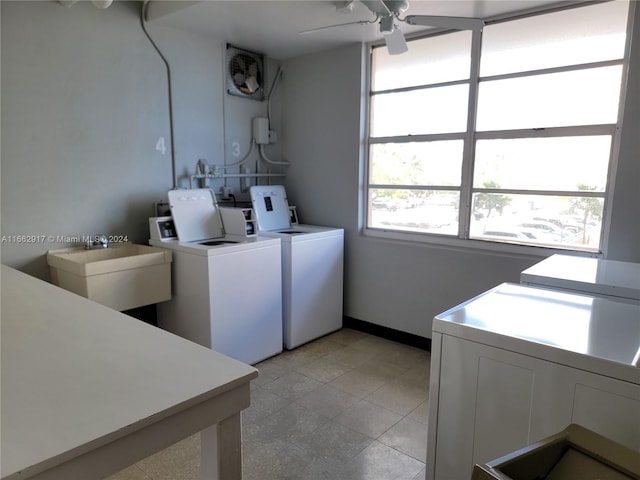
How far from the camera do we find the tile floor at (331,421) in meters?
2.03

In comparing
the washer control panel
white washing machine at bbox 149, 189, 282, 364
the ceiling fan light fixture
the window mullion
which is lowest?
white washing machine at bbox 149, 189, 282, 364

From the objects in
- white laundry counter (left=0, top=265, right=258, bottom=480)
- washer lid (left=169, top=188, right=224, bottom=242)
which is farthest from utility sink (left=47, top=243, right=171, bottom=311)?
white laundry counter (left=0, top=265, right=258, bottom=480)

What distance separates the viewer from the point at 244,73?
3.81m

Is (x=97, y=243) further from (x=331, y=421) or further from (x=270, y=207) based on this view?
(x=331, y=421)

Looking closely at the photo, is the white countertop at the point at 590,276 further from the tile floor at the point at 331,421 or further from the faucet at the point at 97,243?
the faucet at the point at 97,243

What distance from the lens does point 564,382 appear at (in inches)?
50.4

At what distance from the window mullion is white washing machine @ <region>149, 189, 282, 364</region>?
1447 millimetres

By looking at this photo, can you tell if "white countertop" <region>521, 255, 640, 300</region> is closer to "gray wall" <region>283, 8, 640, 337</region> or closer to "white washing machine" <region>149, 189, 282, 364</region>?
"gray wall" <region>283, 8, 640, 337</region>

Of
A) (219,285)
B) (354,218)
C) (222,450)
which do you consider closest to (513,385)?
(222,450)

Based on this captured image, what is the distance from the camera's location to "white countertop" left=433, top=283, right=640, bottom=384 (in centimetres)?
124

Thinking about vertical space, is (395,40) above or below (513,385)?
above

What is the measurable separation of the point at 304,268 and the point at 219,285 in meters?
0.80

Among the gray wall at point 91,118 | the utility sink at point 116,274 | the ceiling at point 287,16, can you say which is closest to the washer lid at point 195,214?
the gray wall at point 91,118

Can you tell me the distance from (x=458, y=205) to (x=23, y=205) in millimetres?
3014
